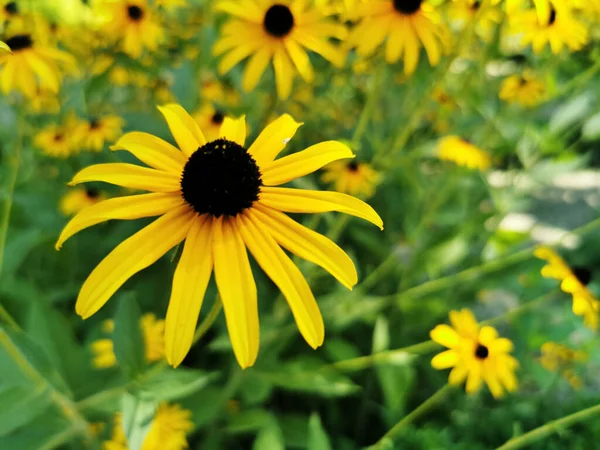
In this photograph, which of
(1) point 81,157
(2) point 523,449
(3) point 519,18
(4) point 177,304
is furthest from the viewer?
(1) point 81,157

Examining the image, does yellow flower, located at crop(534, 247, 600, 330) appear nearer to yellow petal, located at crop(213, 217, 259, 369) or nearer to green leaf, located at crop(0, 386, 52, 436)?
yellow petal, located at crop(213, 217, 259, 369)

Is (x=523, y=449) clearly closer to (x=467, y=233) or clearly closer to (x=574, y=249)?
(x=467, y=233)

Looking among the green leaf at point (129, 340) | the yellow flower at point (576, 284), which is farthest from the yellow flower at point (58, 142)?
the yellow flower at point (576, 284)

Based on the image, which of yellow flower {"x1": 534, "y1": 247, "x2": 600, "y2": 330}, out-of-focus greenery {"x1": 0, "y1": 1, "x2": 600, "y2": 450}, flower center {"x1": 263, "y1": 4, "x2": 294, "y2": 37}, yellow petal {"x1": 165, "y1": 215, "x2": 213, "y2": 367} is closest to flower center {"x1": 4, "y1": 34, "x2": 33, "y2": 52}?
out-of-focus greenery {"x1": 0, "y1": 1, "x2": 600, "y2": 450}

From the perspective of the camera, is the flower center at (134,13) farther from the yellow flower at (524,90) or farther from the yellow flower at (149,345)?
the yellow flower at (524,90)

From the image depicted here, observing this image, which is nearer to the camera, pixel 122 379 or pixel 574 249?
pixel 122 379

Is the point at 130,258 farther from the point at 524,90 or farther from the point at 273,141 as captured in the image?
the point at 524,90

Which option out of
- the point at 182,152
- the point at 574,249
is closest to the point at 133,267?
the point at 182,152
